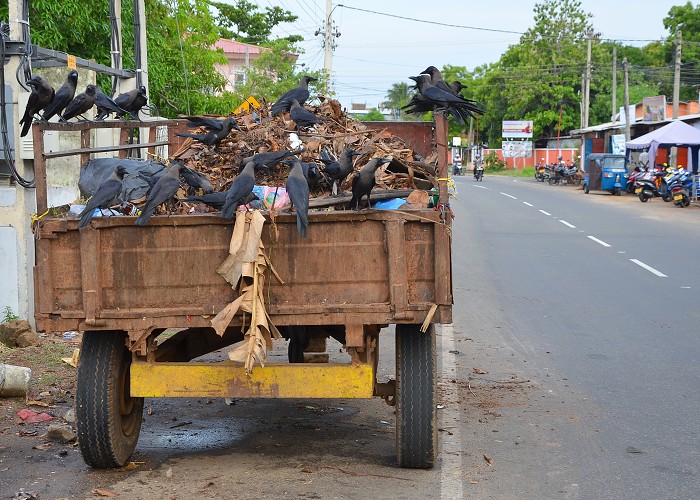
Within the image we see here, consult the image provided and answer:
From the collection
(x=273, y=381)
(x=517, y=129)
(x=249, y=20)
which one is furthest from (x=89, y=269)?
(x=517, y=129)

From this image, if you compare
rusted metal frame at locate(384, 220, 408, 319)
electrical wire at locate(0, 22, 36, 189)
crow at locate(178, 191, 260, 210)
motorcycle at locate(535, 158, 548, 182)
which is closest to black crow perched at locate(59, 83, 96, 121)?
electrical wire at locate(0, 22, 36, 189)

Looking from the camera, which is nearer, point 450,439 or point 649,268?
point 450,439

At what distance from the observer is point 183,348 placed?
5887mm

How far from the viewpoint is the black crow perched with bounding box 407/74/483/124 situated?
19.0 ft

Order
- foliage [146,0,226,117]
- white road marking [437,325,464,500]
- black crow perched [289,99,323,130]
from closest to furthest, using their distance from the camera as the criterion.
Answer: white road marking [437,325,464,500]
black crow perched [289,99,323,130]
foliage [146,0,226,117]

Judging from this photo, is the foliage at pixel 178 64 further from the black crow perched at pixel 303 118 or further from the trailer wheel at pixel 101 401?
the trailer wheel at pixel 101 401

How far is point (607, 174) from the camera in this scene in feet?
124

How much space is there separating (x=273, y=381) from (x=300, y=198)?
3.33ft

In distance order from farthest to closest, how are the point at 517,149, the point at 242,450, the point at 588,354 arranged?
the point at 517,149 < the point at 588,354 < the point at 242,450

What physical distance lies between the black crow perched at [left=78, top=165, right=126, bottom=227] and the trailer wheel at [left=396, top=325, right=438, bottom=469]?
1772 mm

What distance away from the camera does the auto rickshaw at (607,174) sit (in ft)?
123

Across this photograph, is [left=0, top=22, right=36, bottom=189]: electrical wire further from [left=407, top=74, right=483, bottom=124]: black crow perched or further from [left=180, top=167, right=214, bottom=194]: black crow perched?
[left=407, top=74, right=483, bottom=124]: black crow perched

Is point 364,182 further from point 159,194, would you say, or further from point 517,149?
point 517,149

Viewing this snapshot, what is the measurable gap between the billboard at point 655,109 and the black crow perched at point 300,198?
4385 cm
